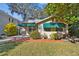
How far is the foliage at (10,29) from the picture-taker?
4863mm

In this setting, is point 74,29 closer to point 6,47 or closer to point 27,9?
point 27,9

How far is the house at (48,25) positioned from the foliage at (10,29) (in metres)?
0.11

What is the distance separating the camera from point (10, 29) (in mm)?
4918

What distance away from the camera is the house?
4.89 m

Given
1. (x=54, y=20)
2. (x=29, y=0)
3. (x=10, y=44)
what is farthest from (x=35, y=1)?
(x=10, y=44)

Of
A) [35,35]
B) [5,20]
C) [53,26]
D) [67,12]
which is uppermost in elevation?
[67,12]

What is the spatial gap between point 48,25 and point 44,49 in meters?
0.37

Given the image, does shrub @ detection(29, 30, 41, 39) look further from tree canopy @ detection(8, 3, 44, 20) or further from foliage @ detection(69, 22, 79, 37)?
foliage @ detection(69, 22, 79, 37)

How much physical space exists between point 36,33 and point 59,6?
535mm

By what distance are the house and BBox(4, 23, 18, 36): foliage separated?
0.11 m

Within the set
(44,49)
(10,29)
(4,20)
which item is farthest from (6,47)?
(44,49)

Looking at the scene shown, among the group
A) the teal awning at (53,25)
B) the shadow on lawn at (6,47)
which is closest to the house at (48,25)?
the teal awning at (53,25)

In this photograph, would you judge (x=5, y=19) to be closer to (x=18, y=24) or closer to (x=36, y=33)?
(x=18, y=24)

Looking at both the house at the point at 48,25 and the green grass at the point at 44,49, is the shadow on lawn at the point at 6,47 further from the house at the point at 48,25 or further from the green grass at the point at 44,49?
the house at the point at 48,25
